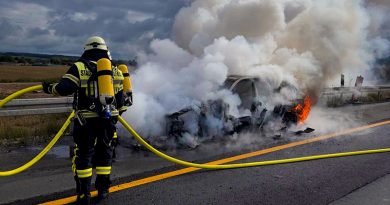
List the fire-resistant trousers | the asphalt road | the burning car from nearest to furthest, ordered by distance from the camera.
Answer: the fire-resistant trousers < the asphalt road < the burning car

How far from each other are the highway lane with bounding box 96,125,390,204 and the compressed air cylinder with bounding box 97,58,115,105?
118cm

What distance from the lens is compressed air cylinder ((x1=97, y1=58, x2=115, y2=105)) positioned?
465 centimetres

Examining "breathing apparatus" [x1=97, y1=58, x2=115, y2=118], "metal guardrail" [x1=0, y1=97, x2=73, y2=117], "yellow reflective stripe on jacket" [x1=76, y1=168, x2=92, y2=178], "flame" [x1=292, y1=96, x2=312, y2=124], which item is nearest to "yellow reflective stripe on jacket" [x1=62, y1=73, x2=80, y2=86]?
"breathing apparatus" [x1=97, y1=58, x2=115, y2=118]

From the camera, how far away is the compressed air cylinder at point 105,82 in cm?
465

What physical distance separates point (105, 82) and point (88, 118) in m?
0.48

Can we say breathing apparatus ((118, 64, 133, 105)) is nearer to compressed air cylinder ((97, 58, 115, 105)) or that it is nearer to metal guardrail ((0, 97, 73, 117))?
compressed air cylinder ((97, 58, 115, 105))

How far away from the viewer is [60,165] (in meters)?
6.36

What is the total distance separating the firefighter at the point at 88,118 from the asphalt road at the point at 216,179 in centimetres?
32

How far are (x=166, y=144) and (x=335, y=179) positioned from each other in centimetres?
292

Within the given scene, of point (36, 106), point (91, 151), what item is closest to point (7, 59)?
point (36, 106)

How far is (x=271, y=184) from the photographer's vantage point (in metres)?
5.70

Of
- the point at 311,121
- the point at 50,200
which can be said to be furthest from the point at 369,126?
the point at 50,200

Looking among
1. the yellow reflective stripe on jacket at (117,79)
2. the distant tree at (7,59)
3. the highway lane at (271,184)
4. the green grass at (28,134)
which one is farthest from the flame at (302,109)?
the distant tree at (7,59)

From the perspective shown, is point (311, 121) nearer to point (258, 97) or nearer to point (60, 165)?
point (258, 97)
